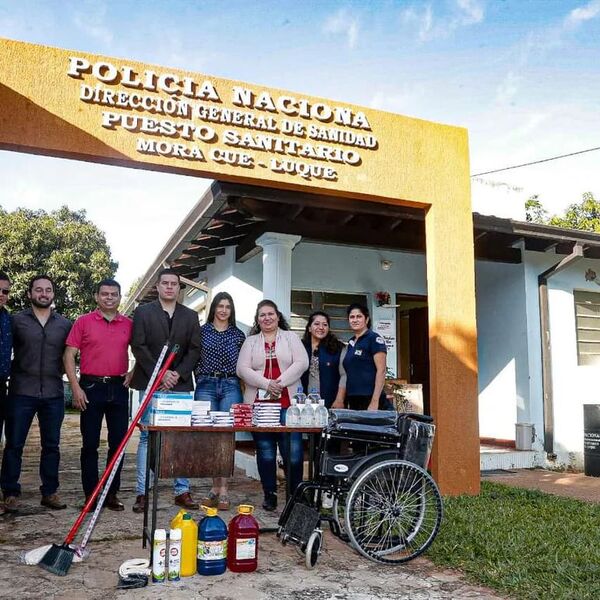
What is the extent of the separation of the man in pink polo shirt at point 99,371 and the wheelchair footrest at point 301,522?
1.65 m

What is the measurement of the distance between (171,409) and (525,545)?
2443 mm

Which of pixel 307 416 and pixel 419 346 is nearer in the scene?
pixel 307 416

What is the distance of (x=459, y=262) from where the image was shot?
6086 mm

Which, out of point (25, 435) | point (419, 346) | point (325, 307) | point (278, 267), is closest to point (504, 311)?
point (419, 346)

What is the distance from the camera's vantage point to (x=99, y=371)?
4723 millimetres

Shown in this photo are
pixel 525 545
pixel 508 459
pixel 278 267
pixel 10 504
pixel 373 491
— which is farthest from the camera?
pixel 508 459

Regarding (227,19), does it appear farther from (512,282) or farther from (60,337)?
(512,282)

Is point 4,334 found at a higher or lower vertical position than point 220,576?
higher

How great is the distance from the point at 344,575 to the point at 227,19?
19.0ft

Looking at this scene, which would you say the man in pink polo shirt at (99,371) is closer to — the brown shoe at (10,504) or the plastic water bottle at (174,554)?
the brown shoe at (10,504)

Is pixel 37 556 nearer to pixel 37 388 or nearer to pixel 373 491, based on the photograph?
pixel 37 388

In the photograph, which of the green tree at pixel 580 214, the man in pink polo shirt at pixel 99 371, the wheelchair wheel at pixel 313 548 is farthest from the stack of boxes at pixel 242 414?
the green tree at pixel 580 214

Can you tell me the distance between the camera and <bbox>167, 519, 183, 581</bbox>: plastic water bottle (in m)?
3.24

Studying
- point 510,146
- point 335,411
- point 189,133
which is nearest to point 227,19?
point 189,133
